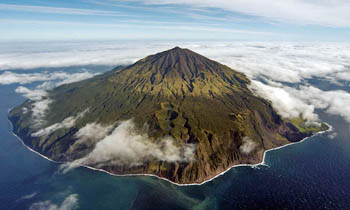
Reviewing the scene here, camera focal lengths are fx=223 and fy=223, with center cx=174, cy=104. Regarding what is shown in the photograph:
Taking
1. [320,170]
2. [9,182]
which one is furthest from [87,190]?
[320,170]

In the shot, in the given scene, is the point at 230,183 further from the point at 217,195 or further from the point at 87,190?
the point at 87,190

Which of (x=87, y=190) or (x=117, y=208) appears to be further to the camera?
(x=87, y=190)

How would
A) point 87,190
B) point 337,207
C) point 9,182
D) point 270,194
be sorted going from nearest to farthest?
1. point 337,207
2. point 270,194
3. point 87,190
4. point 9,182

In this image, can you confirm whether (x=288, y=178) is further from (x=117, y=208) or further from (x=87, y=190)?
(x=87, y=190)

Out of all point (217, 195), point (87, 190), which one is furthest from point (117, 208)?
point (217, 195)

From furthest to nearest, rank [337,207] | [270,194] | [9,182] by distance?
1. [9,182]
2. [270,194]
3. [337,207]

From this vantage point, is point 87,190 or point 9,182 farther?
point 9,182

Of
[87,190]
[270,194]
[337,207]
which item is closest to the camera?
[337,207]

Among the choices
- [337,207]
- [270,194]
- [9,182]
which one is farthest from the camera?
[9,182]

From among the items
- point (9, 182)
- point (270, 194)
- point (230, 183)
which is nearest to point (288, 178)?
point (270, 194)
